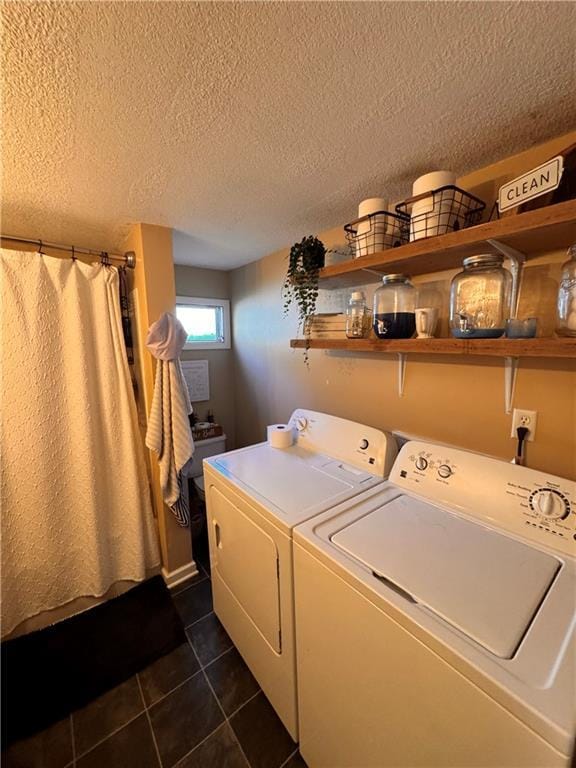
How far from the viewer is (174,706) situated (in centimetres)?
132

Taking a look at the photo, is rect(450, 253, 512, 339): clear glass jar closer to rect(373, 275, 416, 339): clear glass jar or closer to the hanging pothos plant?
rect(373, 275, 416, 339): clear glass jar

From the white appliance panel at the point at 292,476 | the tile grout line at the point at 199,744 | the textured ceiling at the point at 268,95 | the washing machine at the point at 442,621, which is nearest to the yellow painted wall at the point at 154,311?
the textured ceiling at the point at 268,95

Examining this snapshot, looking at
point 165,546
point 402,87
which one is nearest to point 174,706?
point 165,546

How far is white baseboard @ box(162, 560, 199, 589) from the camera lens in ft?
6.43

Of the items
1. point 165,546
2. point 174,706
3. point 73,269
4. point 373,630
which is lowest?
point 174,706

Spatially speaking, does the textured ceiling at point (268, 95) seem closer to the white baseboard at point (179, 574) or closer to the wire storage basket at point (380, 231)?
the wire storage basket at point (380, 231)

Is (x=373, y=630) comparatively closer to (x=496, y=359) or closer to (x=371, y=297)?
(x=496, y=359)

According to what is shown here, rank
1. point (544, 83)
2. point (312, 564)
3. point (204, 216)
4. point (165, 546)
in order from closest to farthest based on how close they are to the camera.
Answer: point (544, 83) → point (312, 564) → point (204, 216) → point (165, 546)

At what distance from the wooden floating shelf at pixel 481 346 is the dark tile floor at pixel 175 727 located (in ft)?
5.44

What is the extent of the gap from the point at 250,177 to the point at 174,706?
7.57 feet

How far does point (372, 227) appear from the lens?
1241 mm

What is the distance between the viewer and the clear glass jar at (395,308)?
4.06 ft

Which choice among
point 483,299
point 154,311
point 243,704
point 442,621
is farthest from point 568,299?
point 243,704

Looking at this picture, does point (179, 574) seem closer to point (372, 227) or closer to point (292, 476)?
point (292, 476)
